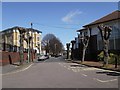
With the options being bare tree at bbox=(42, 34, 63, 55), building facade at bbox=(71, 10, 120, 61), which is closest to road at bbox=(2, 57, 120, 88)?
building facade at bbox=(71, 10, 120, 61)

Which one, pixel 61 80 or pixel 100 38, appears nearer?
pixel 61 80

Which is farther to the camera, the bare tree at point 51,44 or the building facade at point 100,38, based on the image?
the bare tree at point 51,44

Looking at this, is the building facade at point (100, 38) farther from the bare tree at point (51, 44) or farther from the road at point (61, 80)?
the bare tree at point (51, 44)

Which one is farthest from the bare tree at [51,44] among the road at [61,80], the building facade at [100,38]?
the road at [61,80]

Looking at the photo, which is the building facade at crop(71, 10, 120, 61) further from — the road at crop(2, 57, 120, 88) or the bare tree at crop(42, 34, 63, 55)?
the bare tree at crop(42, 34, 63, 55)

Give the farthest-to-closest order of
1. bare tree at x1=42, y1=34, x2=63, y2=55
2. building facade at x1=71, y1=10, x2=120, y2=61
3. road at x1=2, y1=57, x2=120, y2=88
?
1. bare tree at x1=42, y1=34, x2=63, y2=55
2. building facade at x1=71, y1=10, x2=120, y2=61
3. road at x1=2, y1=57, x2=120, y2=88

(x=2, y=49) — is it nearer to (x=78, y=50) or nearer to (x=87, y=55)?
(x=87, y=55)

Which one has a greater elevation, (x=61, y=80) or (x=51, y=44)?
(x=51, y=44)

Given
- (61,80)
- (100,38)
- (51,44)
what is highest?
(51,44)

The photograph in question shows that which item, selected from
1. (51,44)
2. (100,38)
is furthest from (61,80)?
(51,44)

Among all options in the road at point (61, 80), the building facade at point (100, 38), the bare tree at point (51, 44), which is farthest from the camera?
the bare tree at point (51, 44)

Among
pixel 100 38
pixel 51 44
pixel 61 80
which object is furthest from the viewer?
pixel 51 44

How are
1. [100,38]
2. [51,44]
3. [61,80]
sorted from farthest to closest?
[51,44] → [100,38] → [61,80]

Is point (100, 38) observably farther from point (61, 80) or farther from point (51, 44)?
point (51, 44)
